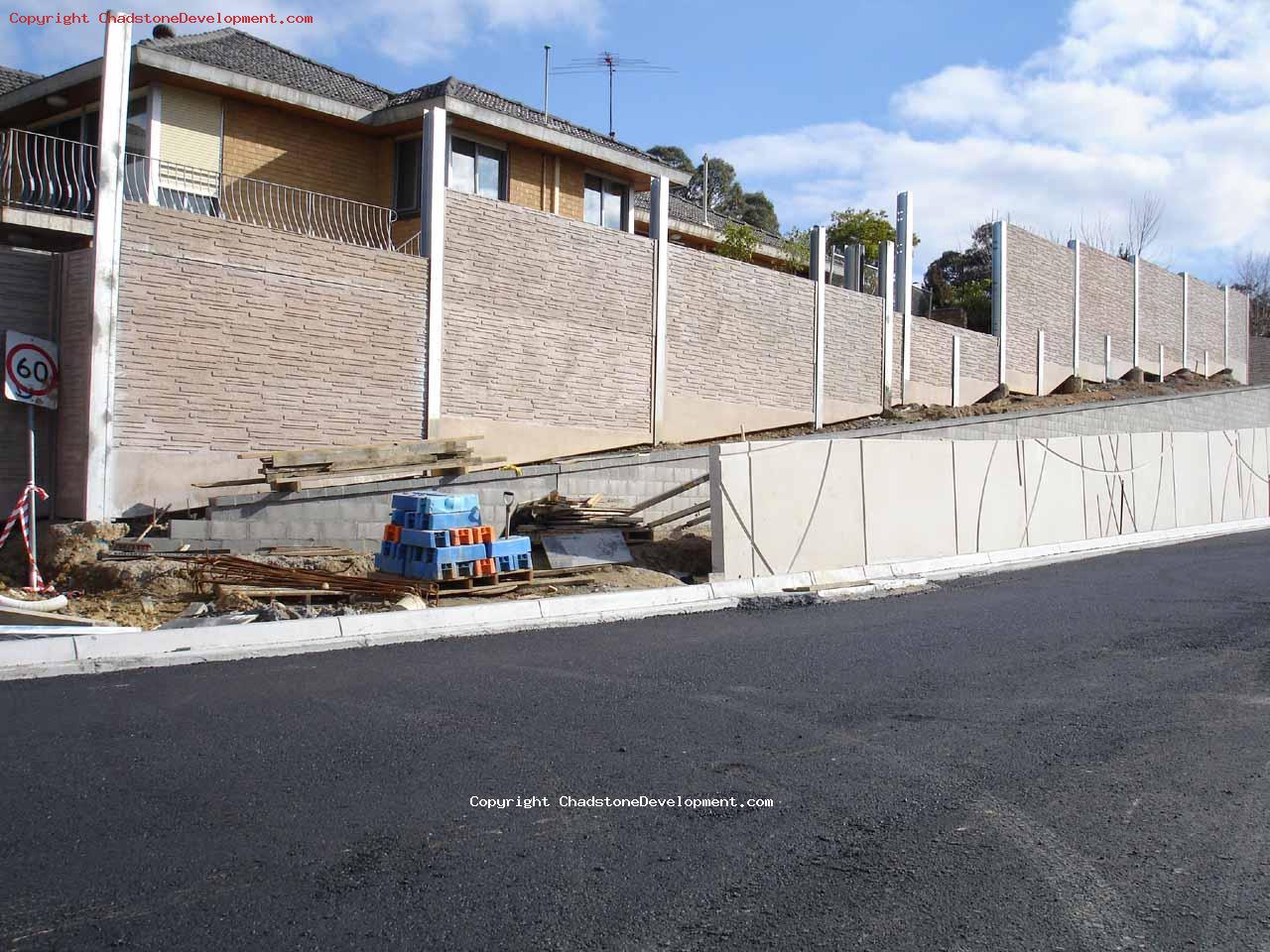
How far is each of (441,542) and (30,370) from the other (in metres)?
5.68

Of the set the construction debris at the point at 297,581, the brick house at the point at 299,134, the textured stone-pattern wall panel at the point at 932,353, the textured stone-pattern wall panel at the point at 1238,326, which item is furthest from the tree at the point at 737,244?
the textured stone-pattern wall panel at the point at 1238,326

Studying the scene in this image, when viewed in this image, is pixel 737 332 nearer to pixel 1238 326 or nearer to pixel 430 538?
pixel 430 538

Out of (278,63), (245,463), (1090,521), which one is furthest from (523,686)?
Answer: (278,63)

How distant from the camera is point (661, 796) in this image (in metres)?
5.30

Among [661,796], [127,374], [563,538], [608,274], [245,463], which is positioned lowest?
[661,796]

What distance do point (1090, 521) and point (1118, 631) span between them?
12192 millimetres

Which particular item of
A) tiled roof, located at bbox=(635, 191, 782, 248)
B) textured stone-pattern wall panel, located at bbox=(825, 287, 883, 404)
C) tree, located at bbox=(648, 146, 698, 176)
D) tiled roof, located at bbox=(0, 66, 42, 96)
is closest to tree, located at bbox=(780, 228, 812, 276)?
tiled roof, located at bbox=(635, 191, 782, 248)

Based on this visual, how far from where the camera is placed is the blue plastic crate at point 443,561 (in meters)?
11.9

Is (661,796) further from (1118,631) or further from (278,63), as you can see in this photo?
(278,63)

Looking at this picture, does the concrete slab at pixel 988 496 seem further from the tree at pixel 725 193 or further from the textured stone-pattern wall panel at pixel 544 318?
the tree at pixel 725 193

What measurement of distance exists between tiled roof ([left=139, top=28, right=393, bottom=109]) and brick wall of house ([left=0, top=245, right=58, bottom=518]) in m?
7.03

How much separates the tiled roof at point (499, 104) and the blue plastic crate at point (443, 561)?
12794 mm

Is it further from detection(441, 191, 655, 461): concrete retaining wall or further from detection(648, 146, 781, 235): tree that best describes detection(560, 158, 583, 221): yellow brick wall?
detection(648, 146, 781, 235): tree

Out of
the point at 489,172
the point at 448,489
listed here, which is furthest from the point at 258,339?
the point at 489,172
